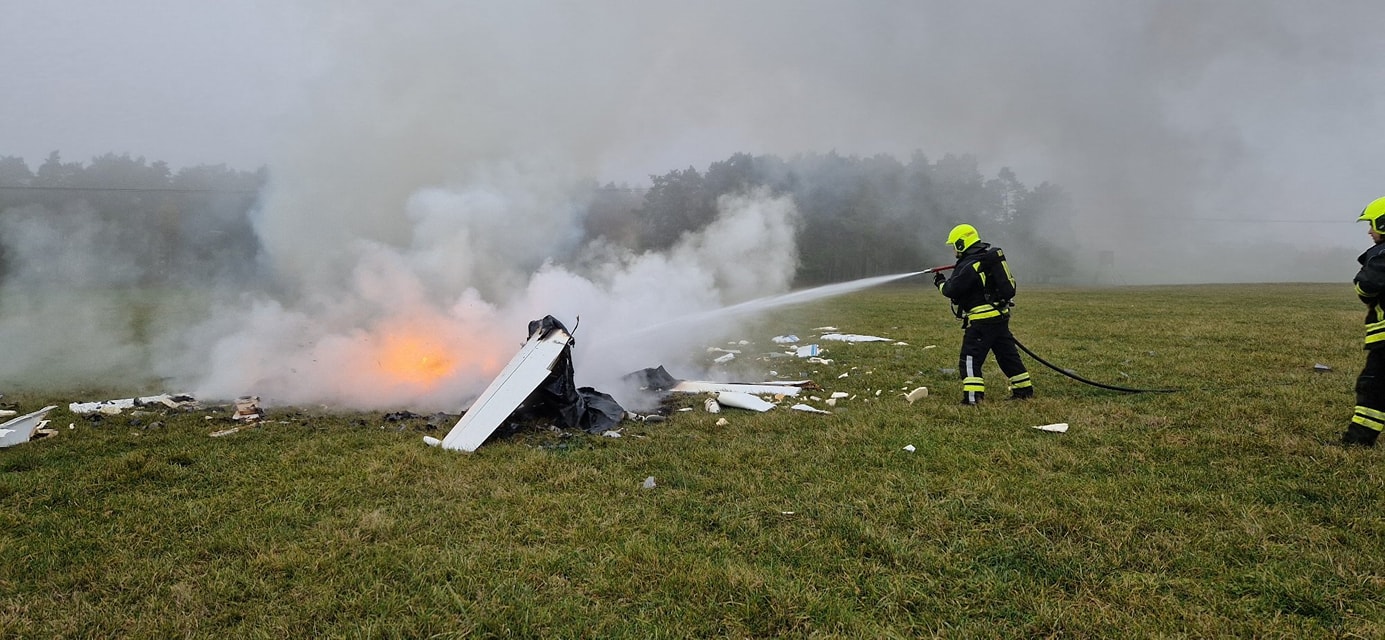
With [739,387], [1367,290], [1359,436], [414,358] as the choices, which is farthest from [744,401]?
[1367,290]

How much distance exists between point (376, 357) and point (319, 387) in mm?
843

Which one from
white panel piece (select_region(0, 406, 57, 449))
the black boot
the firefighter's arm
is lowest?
the black boot

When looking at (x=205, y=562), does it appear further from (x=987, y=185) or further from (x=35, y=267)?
(x=987, y=185)

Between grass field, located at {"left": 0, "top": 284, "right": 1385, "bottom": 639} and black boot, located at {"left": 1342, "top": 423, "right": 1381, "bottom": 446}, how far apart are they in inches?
3.3

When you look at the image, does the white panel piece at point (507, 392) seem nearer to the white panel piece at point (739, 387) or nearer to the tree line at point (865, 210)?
the white panel piece at point (739, 387)

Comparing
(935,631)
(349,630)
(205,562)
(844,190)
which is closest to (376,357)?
(205,562)

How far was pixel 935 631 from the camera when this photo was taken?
299 cm

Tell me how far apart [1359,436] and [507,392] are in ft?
25.6

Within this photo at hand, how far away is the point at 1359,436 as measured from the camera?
531cm

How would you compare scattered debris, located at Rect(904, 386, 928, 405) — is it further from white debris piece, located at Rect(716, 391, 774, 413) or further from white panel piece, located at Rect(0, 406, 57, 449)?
white panel piece, located at Rect(0, 406, 57, 449)

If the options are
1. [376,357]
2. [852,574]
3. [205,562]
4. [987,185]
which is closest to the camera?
[852,574]

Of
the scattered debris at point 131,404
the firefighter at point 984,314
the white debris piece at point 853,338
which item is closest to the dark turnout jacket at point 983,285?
the firefighter at point 984,314

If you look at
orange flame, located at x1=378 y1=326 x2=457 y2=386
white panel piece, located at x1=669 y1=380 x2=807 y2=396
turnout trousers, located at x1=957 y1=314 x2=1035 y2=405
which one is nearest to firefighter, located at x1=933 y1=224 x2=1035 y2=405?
turnout trousers, located at x1=957 y1=314 x2=1035 y2=405

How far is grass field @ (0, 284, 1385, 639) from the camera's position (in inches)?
123
